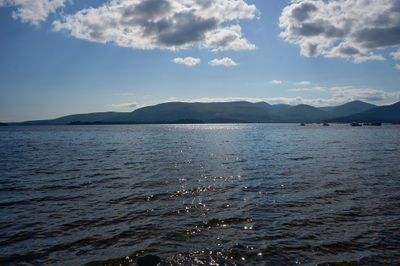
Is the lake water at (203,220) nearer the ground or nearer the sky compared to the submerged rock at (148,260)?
nearer the ground

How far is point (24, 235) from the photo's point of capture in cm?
1134

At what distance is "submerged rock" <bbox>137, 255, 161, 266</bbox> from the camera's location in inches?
336

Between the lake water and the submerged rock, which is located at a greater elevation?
the submerged rock

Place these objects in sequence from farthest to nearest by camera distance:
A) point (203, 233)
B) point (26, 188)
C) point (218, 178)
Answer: point (218, 178)
point (26, 188)
point (203, 233)

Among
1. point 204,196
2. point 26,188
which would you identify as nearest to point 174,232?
point 204,196

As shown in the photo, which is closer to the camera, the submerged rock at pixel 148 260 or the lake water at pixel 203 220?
the submerged rock at pixel 148 260

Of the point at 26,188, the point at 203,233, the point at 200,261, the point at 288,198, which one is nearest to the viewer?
the point at 200,261

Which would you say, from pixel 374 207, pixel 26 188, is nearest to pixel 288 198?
pixel 374 207

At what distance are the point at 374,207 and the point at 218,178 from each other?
41.2 ft

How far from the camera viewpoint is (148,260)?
8586 mm

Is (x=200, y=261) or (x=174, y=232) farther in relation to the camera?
(x=174, y=232)

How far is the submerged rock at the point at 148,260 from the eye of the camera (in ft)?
28.0

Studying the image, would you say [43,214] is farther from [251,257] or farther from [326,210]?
[326,210]

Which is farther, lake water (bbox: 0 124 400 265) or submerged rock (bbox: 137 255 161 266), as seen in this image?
lake water (bbox: 0 124 400 265)
